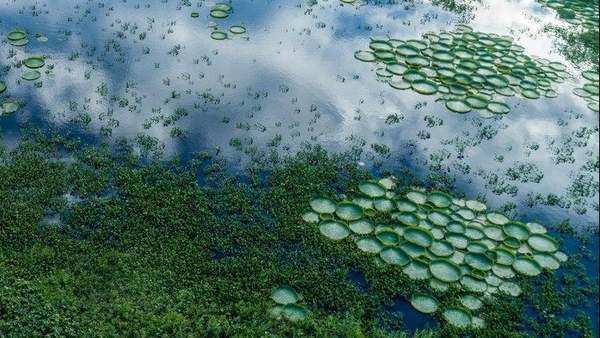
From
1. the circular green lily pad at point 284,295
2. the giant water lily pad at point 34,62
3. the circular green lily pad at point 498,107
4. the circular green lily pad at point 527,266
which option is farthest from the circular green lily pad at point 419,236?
the giant water lily pad at point 34,62

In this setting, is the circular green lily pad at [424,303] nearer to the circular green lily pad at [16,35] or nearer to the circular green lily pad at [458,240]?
the circular green lily pad at [458,240]

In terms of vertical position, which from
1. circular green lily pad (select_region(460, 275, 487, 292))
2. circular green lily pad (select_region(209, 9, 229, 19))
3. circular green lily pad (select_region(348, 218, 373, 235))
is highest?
circular green lily pad (select_region(209, 9, 229, 19))

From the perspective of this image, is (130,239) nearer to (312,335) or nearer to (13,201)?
(13,201)

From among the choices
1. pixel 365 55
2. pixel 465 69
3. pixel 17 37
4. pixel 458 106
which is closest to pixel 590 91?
pixel 465 69

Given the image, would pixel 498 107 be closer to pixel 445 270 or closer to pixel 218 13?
pixel 445 270

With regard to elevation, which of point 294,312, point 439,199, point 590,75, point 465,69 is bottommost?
point 294,312

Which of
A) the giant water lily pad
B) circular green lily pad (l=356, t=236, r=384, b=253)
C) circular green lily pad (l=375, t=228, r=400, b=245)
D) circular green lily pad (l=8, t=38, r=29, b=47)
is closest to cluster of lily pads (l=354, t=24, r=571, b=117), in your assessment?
circular green lily pad (l=375, t=228, r=400, b=245)

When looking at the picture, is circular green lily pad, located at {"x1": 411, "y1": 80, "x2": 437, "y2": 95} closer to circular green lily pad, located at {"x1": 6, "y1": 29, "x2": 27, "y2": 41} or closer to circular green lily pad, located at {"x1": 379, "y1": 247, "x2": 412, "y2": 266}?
circular green lily pad, located at {"x1": 379, "y1": 247, "x2": 412, "y2": 266}
